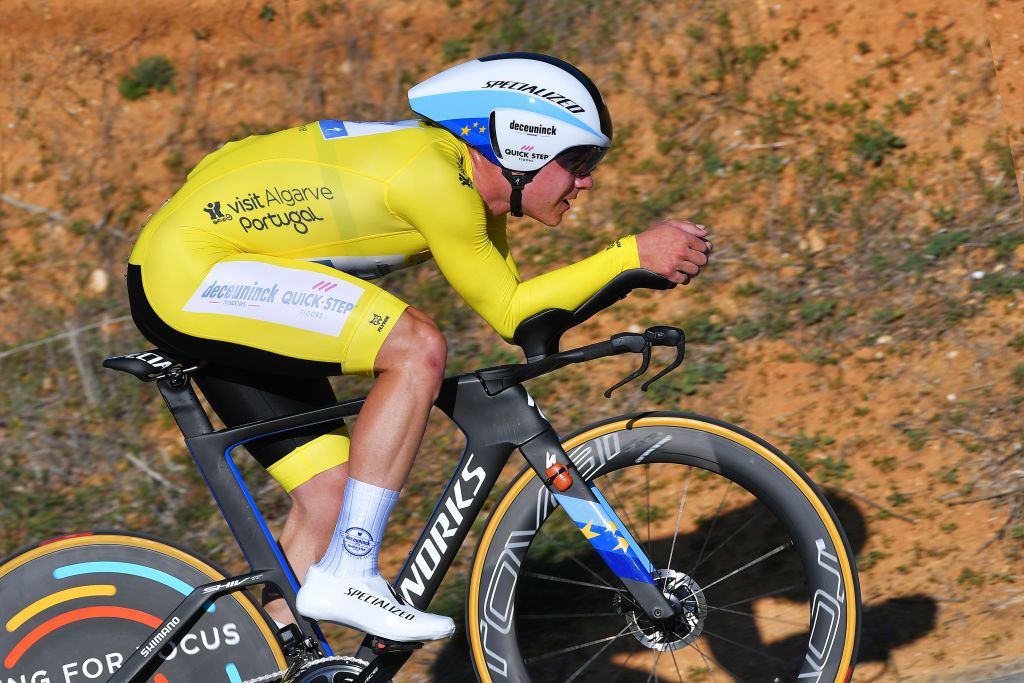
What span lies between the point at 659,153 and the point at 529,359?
3.52 metres

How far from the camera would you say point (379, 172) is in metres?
3.14

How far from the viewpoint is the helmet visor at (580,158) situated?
3.21 meters

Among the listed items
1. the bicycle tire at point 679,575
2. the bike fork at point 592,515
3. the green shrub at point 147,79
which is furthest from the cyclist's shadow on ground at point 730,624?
the green shrub at point 147,79

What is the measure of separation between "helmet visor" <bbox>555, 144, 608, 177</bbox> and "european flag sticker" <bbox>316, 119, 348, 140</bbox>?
0.61m

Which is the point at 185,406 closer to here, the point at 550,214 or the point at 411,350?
the point at 411,350

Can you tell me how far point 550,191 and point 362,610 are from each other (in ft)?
4.15

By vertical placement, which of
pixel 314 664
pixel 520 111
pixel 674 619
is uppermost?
pixel 520 111

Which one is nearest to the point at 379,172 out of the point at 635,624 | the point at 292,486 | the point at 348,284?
the point at 348,284

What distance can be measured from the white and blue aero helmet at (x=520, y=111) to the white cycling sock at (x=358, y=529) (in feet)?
3.05

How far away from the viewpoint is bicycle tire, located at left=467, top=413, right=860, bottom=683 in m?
3.29

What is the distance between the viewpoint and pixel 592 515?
3.30 metres

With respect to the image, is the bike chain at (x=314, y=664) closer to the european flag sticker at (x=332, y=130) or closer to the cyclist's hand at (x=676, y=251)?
the cyclist's hand at (x=676, y=251)

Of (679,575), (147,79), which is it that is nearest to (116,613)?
(679,575)

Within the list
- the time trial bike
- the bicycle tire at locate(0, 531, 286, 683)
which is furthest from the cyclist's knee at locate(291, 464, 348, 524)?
the bicycle tire at locate(0, 531, 286, 683)
